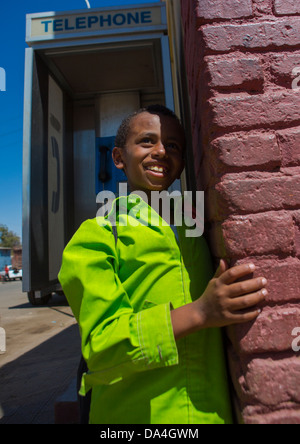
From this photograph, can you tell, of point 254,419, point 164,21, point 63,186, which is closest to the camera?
point 254,419

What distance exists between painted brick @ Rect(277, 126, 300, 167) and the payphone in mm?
2028

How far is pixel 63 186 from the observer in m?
Answer: 4.30

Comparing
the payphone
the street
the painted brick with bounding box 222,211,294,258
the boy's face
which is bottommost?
the street

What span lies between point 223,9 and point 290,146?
429mm

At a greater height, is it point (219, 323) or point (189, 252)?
point (189, 252)

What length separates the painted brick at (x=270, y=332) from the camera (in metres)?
0.74

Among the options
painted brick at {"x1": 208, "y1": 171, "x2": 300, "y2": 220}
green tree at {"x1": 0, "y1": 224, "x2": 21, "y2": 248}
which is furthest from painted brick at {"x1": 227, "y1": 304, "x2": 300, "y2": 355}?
green tree at {"x1": 0, "y1": 224, "x2": 21, "y2": 248}

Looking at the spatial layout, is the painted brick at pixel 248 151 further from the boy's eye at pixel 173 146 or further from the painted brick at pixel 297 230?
the boy's eye at pixel 173 146

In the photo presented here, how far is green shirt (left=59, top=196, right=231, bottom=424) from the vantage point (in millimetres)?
730

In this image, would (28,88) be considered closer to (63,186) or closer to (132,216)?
(63,186)

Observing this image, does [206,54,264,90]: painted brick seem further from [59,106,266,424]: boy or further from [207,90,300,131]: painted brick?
[59,106,266,424]: boy

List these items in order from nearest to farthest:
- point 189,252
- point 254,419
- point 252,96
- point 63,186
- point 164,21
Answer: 1. point 254,419
2. point 252,96
3. point 189,252
4. point 164,21
5. point 63,186
